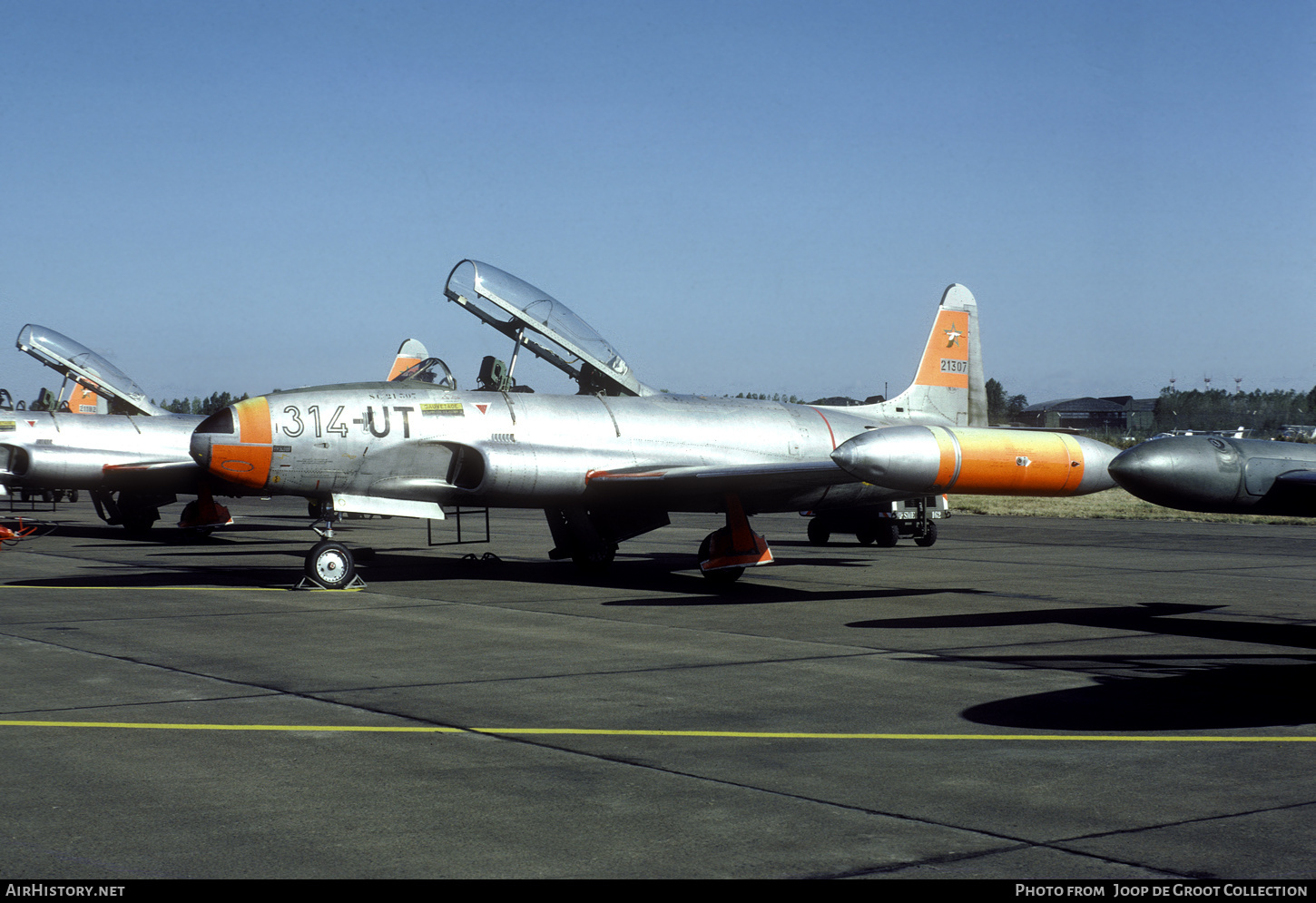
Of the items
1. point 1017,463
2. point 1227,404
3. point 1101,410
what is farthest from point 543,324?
point 1101,410

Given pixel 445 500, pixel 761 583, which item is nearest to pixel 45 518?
pixel 445 500

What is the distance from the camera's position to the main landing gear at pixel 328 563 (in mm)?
16000

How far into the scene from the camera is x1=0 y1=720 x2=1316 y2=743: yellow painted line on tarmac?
A: 7410mm

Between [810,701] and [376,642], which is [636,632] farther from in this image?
[810,701]

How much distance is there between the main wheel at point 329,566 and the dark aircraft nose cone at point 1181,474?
9.93 meters

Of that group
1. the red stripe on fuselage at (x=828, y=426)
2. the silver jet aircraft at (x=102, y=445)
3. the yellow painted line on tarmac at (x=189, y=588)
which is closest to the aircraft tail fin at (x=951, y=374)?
the red stripe on fuselage at (x=828, y=426)

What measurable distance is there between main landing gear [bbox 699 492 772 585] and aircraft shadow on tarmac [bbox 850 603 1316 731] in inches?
150

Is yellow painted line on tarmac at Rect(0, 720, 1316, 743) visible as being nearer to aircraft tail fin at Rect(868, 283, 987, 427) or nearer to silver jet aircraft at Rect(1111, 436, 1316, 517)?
silver jet aircraft at Rect(1111, 436, 1316, 517)

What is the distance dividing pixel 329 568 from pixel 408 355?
14909mm

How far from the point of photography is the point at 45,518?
34469 millimetres

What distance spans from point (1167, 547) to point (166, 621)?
64.1ft

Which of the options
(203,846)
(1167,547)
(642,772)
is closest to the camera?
(203,846)

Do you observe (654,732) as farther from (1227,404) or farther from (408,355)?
(1227,404)

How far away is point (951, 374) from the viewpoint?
73.0 ft
